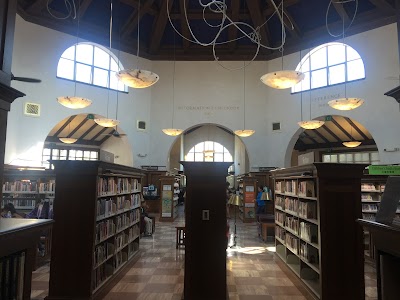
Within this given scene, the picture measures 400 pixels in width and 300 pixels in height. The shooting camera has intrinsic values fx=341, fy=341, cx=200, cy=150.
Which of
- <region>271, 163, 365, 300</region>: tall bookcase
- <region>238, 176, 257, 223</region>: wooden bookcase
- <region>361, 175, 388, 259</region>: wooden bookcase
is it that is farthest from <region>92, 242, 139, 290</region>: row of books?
<region>238, 176, 257, 223</region>: wooden bookcase

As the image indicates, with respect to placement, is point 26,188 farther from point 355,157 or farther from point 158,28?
point 355,157

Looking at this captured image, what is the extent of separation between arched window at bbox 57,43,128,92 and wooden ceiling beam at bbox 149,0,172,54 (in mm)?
1816

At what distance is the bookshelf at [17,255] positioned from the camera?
1862 mm

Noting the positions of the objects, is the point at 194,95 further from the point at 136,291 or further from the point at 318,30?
the point at 136,291

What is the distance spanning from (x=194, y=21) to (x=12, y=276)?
14.2 m

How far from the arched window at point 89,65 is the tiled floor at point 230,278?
328 inches

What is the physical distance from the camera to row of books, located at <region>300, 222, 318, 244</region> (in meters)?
5.10

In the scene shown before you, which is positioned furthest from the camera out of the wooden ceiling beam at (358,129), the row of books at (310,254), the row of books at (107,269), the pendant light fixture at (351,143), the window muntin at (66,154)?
the window muntin at (66,154)

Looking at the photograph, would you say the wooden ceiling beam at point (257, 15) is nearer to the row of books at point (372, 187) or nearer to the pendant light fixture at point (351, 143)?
the pendant light fixture at point (351, 143)

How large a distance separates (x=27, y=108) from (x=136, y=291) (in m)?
9.58

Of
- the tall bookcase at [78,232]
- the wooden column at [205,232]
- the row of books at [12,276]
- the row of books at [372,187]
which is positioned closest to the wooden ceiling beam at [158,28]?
the row of books at [372,187]

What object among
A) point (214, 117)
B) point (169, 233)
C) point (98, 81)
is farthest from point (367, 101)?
point (98, 81)

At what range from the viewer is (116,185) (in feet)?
19.4

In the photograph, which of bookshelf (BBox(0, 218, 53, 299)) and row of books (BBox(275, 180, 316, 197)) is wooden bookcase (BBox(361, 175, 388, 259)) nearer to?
row of books (BBox(275, 180, 316, 197))
